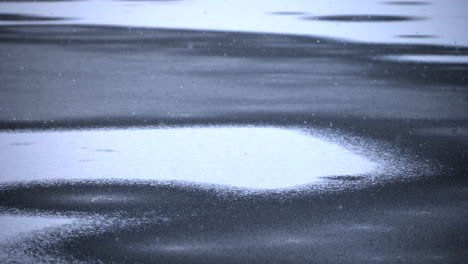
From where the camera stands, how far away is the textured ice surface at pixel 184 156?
6695mm

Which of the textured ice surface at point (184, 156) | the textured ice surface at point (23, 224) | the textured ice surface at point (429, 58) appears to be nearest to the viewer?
the textured ice surface at point (23, 224)

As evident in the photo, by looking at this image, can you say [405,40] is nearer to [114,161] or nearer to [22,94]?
[22,94]

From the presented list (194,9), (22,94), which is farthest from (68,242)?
(194,9)

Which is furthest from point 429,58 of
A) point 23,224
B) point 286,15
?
point 23,224

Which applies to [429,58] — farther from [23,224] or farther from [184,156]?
[23,224]

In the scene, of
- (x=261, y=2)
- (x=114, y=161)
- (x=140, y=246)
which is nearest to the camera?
(x=140, y=246)

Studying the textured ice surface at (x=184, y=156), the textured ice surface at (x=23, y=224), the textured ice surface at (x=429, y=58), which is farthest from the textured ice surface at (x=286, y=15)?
the textured ice surface at (x=23, y=224)

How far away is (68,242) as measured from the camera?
5121mm

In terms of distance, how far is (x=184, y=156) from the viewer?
730 centimetres

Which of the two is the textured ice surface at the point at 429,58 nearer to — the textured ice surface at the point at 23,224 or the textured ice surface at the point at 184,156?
the textured ice surface at the point at 184,156

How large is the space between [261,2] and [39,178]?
15866mm

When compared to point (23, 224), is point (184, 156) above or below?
below

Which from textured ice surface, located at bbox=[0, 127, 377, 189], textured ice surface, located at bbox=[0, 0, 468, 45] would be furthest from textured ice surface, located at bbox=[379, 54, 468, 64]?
textured ice surface, located at bbox=[0, 127, 377, 189]

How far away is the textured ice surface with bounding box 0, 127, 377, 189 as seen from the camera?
6695 mm
